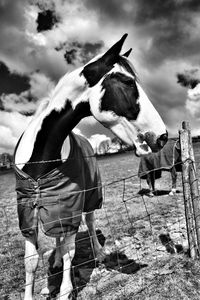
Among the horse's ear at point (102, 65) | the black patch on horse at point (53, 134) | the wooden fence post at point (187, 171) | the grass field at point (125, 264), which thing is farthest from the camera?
the wooden fence post at point (187, 171)

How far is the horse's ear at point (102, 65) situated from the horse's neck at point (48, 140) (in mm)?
311

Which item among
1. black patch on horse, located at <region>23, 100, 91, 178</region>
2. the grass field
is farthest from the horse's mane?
the grass field

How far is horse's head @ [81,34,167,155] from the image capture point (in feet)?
6.83

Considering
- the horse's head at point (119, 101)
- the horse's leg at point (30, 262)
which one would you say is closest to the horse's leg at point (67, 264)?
the horse's leg at point (30, 262)

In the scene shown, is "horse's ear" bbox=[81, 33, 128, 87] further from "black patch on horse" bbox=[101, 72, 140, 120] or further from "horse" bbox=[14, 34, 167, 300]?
"black patch on horse" bbox=[101, 72, 140, 120]

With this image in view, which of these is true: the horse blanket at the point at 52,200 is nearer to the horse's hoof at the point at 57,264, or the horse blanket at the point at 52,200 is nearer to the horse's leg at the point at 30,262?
the horse's leg at the point at 30,262

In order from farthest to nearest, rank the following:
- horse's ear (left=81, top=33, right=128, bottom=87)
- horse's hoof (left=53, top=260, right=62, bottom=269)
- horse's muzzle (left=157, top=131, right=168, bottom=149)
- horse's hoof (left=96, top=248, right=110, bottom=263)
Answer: horse's hoof (left=96, top=248, right=110, bottom=263), horse's hoof (left=53, top=260, right=62, bottom=269), horse's ear (left=81, top=33, right=128, bottom=87), horse's muzzle (left=157, top=131, right=168, bottom=149)

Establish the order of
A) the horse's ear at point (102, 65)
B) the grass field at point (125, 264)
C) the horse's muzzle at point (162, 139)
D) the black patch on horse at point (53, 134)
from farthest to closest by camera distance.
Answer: the grass field at point (125, 264)
the black patch on horse at point (53, 134)
the horse's ear at point (102, 65)
the horse's muzzle at point (162, 139)

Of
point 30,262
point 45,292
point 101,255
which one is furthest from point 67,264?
point 101,255

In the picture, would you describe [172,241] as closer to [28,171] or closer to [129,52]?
[28,171]

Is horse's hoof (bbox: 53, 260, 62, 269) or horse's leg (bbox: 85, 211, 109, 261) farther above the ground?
horse's leg (bbox: 85, 211, 109, 261)

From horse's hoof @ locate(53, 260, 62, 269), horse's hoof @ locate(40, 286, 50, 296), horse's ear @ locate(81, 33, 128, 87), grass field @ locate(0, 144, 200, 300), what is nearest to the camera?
horse's ear @ locate(81, 33, 128, 87)

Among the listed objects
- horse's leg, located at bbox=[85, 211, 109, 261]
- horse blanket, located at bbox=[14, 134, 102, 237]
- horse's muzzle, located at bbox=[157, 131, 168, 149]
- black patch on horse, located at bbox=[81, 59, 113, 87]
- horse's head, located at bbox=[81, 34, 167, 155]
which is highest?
black patch on horse, located at bbox=[81, 59, 113, 87]

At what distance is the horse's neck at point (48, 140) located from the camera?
7.97 feet
